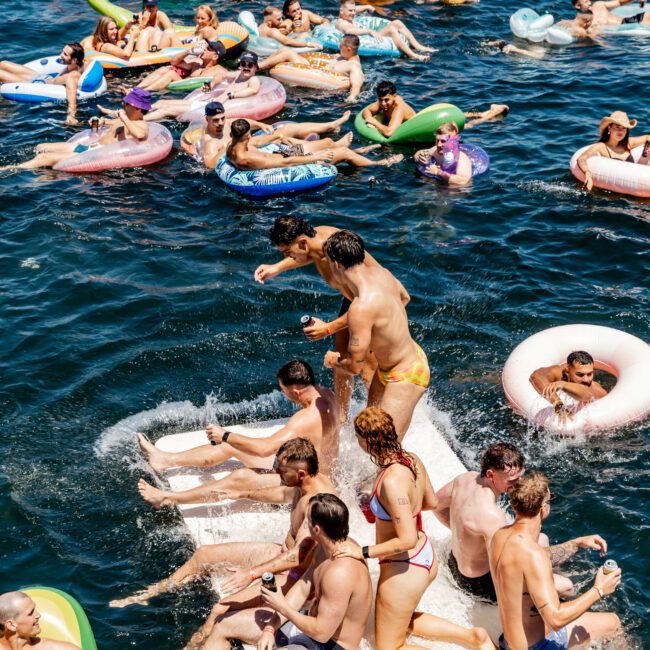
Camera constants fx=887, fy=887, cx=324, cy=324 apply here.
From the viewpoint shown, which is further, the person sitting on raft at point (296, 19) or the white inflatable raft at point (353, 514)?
the person sitting on raft at point (296, 19)

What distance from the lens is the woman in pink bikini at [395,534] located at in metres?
5.70

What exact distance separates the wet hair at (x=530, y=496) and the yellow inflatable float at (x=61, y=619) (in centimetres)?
299

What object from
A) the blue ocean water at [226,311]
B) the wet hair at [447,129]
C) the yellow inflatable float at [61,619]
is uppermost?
the wet hair at [447,129]

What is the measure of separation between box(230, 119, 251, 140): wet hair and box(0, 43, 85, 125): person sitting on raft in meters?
3.92

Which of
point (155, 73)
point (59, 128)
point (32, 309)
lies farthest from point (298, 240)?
point (155, 73)

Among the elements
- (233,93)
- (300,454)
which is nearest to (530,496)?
(300,454)

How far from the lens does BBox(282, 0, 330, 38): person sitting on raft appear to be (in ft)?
61.1

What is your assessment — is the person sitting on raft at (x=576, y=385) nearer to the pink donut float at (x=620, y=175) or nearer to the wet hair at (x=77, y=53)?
the pink donut float at (x=620, y=175)

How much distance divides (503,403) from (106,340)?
452cm

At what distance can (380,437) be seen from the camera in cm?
578

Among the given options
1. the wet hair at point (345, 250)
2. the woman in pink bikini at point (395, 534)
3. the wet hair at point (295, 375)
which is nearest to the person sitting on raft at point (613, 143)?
the wet hair at point (345, 250)

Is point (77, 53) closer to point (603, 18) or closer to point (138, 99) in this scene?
point (138, 99)

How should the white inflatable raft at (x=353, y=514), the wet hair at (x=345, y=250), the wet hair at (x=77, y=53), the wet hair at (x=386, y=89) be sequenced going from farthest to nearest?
the wet hair at (x=77, y=53) → the wet hair at (x=386, y=89) → the wet hair at (x=345, y=250) → the white inflatable raft at (x=353, y=514)

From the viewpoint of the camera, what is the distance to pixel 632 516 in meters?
7.75
